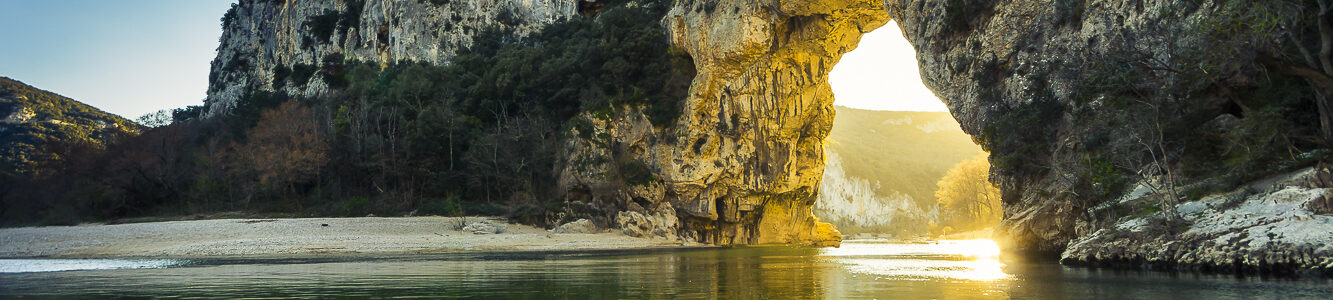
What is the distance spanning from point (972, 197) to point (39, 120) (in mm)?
83960

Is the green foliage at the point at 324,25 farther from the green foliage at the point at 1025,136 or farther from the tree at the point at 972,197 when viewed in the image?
the green foliage at the point at 1025,136

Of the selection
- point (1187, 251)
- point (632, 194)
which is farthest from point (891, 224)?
point (1187, 251)

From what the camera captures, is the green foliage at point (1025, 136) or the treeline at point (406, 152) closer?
the green foliage at point (1025, 136)

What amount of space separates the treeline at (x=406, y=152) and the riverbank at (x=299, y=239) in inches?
193

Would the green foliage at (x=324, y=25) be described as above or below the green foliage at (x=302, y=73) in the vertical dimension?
above

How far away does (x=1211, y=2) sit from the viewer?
1769 cm

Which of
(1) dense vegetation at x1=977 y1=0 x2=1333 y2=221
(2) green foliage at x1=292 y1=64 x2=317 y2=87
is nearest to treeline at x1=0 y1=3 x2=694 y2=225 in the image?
(2) green foliage at x1=292 y1=64 x2=317 y2=87

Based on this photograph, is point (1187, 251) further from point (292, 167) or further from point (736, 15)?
point (292, 167)

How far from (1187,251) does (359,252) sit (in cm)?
2459

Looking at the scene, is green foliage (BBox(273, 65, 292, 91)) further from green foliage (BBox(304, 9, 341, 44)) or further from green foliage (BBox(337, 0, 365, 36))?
green foliage (BBox(337, 0, 365, 36))

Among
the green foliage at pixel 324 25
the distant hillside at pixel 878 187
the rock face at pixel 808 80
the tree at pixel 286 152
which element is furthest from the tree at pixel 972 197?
the green foliage at pixel 324 25

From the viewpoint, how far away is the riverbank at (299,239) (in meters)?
28.5

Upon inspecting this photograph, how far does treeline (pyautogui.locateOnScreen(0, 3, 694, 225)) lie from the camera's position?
1713 inches

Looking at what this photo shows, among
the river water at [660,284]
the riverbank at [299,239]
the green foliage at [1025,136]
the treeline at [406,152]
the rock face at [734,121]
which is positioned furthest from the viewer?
the treeline at [406,152]
